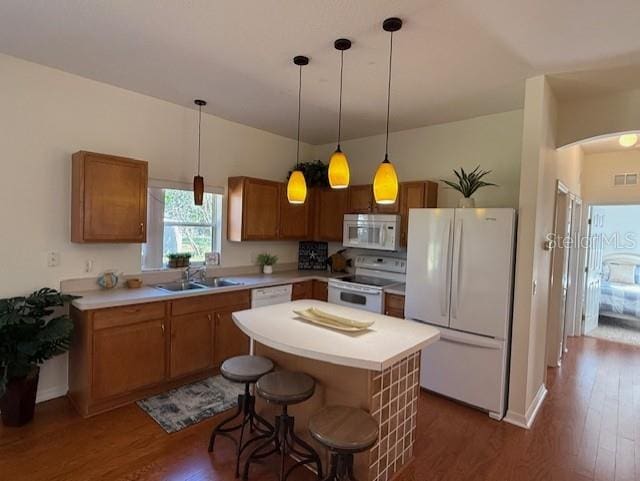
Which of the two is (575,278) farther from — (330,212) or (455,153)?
(330,212)

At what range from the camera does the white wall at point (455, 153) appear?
141 inches

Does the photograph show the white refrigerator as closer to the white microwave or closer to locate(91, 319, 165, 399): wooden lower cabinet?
the white microwave

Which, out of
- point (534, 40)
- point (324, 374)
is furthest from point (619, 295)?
point (324, 374)

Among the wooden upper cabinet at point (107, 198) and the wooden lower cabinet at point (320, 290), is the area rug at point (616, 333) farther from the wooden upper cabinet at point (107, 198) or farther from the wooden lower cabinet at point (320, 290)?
the wooden upper cabinet at point (107, 198)

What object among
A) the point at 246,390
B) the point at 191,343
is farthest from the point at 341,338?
the point at 191,343

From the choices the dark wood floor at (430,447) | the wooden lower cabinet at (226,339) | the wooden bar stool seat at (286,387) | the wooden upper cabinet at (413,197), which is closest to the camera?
the wooden bar stool seat at (286,387)

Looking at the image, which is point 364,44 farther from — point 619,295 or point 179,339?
point 619,295

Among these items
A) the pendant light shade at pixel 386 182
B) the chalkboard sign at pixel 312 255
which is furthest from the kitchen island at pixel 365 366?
the chalkboard sign at pixel 312 255

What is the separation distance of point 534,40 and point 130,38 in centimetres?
262

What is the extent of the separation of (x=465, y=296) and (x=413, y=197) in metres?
1.37

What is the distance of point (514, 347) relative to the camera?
9.41 feet

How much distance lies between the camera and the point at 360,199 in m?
4.45

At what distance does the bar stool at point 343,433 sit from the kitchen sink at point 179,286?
218cm

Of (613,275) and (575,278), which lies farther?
(613,275)
